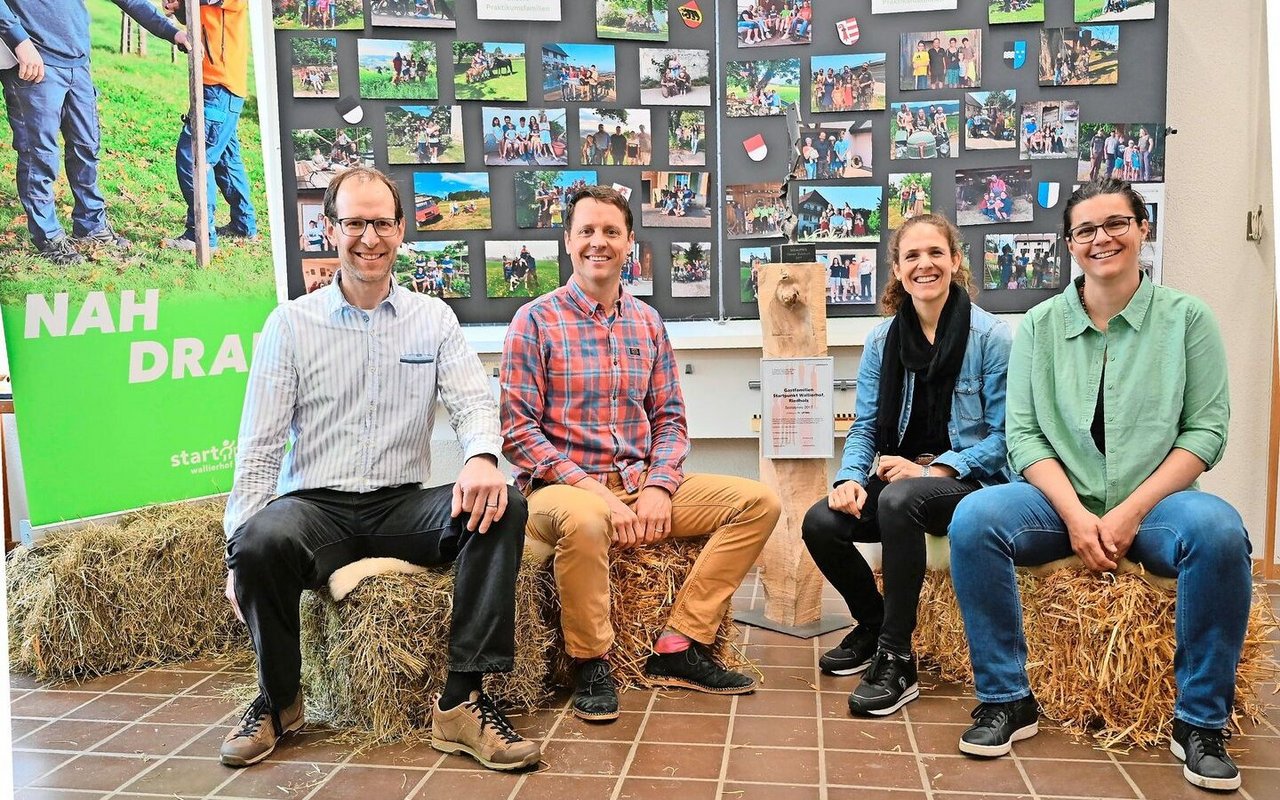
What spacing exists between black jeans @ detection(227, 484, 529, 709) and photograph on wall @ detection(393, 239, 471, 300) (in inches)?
64.5

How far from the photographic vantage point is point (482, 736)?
7.18ft

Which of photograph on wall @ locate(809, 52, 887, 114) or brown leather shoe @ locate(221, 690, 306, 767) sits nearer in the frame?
brown leather shoe @ locate(221, 690, 306, 767)

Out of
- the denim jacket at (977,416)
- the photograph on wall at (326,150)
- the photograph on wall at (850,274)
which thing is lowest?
the denim jacket at (977,416)

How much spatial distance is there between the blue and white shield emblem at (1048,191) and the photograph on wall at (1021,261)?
134 millimetres

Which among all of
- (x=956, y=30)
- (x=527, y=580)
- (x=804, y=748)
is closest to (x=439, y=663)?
(x=527, y=580)

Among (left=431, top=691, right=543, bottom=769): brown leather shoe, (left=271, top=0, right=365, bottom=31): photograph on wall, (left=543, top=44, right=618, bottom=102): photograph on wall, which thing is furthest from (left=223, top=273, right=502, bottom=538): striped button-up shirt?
(left=271, top=0, right=365, bottom=31): photograph on wall

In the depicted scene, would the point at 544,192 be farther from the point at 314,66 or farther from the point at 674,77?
the point at 314,66

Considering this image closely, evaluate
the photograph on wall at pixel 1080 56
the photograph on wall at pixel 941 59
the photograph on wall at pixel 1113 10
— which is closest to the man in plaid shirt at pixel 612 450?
the photograph on wall at pixel 941 59

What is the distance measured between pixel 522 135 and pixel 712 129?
2.55 feet

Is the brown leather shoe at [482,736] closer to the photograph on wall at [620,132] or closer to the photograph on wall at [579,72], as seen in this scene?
the photograph on wall at [620,132]

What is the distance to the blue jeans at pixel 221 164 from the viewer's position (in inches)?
121

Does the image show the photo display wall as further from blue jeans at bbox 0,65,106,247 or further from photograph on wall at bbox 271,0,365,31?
blue jeans at bbox 0,65,106,247

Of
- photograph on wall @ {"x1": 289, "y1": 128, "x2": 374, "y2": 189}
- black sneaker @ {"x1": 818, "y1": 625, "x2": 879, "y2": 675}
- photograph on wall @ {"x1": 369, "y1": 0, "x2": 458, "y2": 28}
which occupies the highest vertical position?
photograph on wall @ {"x1": 369, "y1": 0, "x2": 458, "y2": 28}

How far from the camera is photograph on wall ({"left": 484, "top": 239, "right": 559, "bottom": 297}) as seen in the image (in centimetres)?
393
